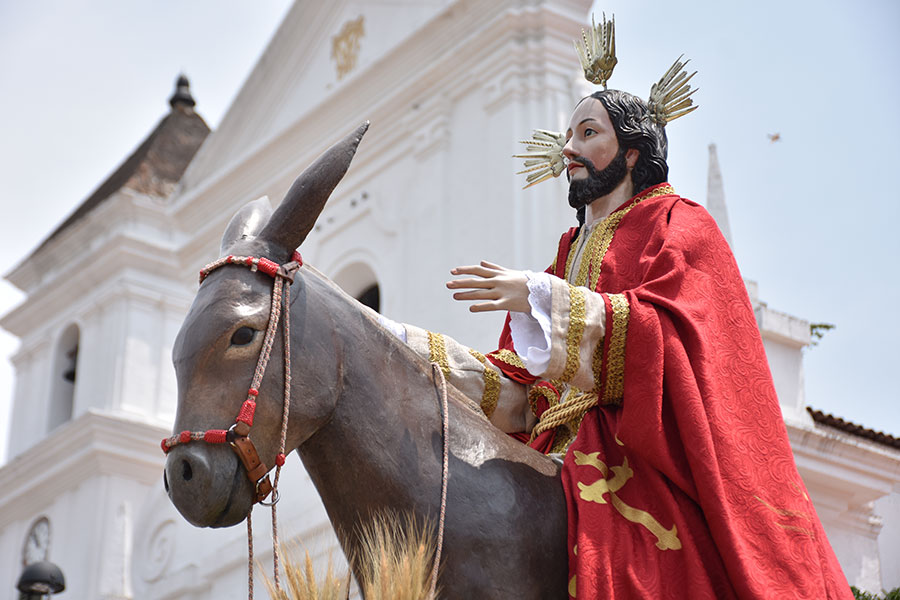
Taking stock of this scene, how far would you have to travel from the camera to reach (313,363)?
349 cm

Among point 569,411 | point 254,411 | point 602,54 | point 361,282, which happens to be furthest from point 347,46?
point 254,411

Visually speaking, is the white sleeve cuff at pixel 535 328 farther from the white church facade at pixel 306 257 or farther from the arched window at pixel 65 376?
the arched window at pixel 65 376

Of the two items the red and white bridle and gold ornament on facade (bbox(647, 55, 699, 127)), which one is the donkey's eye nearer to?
the red and white bridle

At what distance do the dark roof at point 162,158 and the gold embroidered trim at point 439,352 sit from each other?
17.4 meters

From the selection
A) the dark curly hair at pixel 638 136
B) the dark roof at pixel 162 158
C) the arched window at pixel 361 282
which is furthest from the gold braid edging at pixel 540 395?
the dark roof at pixel 162 158

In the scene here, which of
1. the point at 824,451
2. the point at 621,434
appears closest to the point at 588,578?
the point at 621,434

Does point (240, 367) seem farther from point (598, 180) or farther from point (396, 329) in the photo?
point (598, 180)

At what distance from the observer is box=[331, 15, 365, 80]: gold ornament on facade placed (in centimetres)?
1741

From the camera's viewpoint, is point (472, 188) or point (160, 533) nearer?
point (472, 188)

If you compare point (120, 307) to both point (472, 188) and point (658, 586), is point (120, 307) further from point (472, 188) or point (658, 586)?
point (658, 586)

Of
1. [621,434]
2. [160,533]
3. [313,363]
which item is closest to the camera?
[313,363]

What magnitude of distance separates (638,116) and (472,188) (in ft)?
33.6

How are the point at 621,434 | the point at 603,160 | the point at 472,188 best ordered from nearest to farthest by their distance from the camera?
1. the point at 621,434
2. the point at 603,160
3. the point at 472,188

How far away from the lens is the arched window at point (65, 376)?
68.8 feet
